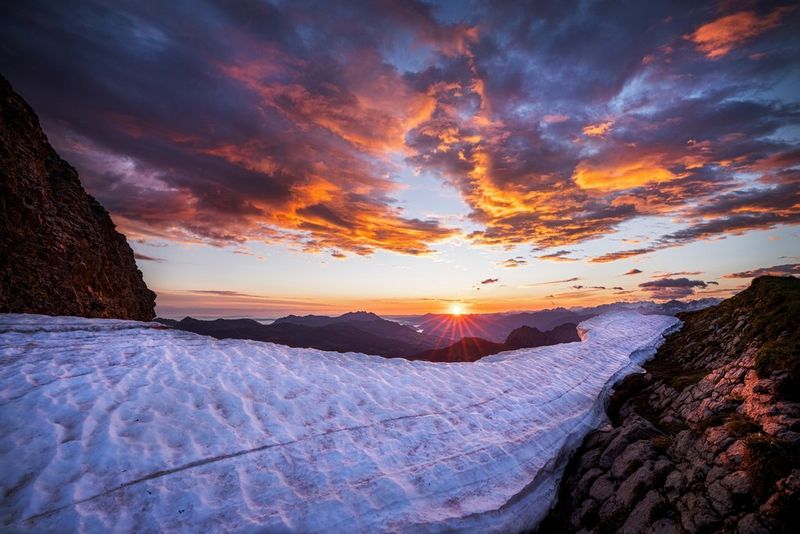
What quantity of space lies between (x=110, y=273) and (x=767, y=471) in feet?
85.2

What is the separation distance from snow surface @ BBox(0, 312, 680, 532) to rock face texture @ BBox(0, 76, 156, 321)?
7.29 ft

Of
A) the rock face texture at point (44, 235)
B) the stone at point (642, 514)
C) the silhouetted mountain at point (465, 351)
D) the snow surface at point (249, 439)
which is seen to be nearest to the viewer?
the stone at point (642, 514)

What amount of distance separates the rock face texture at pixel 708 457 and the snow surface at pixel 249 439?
101 cm

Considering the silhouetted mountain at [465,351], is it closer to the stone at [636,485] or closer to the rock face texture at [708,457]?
the rock face texture at [708,457]

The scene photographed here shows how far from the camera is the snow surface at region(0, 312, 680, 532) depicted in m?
5.75

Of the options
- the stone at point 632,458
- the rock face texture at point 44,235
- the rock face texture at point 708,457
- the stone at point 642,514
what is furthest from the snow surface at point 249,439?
the rock face texture at point 44,235

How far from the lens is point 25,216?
13.5 metres

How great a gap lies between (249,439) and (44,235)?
14.7 meters

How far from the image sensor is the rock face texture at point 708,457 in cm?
483

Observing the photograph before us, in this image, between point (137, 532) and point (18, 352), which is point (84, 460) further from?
point (18, 352)

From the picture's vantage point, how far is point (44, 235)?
14.2 meters

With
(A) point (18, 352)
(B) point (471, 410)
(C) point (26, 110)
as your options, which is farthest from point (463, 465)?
→ (C) point (26, 110)

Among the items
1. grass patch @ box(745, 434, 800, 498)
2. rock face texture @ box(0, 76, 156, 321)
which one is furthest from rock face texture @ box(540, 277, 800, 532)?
rock face texture @ box(0, 76, 156, 321)

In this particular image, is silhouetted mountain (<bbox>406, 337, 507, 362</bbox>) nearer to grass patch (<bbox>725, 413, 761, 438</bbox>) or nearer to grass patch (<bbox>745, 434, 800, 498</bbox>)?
grass patch (<bbox>725, 413, 761, 438</bbox>)
